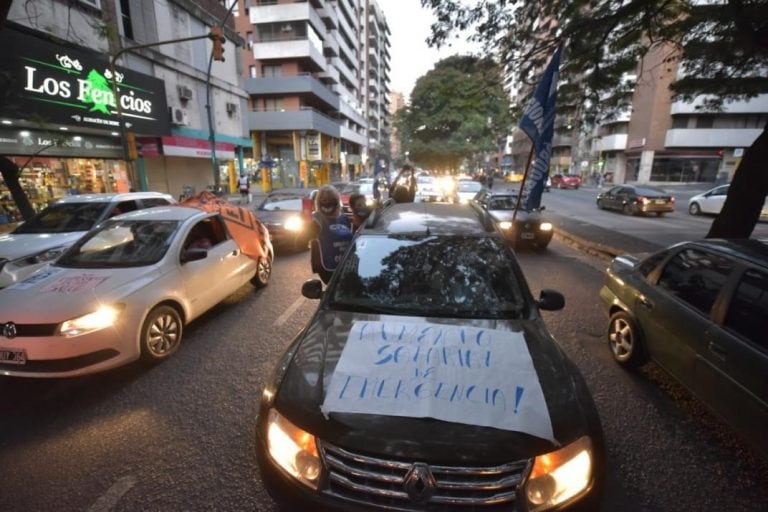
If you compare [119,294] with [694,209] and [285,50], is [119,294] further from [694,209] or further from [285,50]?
[285,50]

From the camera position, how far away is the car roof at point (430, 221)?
3.51 metres

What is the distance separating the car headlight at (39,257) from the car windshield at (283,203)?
4.91 m

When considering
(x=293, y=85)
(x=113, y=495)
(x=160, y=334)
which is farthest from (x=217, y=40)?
(x=293, y=85)

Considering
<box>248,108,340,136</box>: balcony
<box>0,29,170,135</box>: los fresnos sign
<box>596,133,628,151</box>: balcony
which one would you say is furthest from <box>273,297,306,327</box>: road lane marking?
<box>596,133,628,151</box>: balcony

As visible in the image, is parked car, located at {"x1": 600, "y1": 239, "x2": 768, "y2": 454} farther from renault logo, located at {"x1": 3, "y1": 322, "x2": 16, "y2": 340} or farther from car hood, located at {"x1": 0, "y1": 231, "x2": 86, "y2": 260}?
car hood, located at {"x1": 0, "y1": 231, "x2": 86, "y2": 260}

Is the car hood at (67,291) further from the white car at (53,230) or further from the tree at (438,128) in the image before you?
the tree at (438,128)

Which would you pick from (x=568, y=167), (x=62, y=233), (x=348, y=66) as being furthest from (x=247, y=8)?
(x=568, y=167)

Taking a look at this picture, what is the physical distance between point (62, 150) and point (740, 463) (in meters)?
17.1

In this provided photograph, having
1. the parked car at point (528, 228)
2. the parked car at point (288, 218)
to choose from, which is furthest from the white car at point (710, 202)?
the parked car at point (288, 218)

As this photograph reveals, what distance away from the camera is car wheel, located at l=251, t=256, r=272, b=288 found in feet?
21.5

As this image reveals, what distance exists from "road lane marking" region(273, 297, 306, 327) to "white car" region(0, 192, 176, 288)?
371 cm

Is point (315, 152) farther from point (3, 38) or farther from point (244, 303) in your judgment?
point (244, 303)

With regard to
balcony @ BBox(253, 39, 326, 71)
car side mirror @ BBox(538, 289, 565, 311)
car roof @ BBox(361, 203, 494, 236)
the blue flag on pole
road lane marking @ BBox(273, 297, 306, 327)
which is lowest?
road lane marking @ BBox(273, 297, 306, 327)

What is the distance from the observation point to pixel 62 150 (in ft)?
40.1
